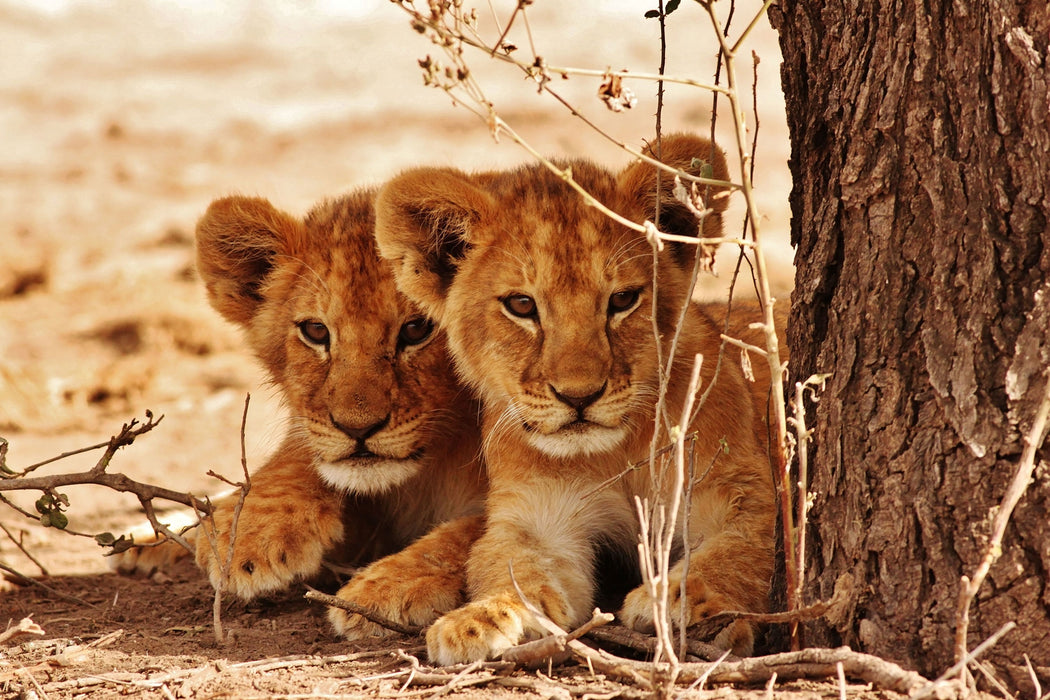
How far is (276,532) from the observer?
3.86 m

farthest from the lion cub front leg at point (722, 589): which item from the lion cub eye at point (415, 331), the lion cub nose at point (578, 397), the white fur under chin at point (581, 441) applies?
the lion cub eye at point (415, 331)

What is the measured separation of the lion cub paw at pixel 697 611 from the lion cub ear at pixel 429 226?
1202mm

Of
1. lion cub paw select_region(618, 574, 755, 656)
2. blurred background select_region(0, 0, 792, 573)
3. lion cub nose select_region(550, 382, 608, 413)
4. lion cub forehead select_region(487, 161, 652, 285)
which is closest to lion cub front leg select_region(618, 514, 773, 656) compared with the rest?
lion cub paw select_region(618, 574, 755, 656)

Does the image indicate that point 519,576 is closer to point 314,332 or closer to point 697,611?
point 697,611

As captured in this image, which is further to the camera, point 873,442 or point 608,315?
point 608,315

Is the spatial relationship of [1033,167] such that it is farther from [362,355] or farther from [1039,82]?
[362,355]

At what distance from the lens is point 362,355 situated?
12.5 ft

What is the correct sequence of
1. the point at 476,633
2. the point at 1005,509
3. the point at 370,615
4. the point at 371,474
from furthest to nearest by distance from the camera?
the point at 371,474
the point at 370,615
the point at 476,633
the point at 1005,509

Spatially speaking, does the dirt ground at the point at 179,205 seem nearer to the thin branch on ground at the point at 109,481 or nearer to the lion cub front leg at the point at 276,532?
the lion cub front leg at the point at 276,532

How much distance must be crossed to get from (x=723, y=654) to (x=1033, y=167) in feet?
4.06

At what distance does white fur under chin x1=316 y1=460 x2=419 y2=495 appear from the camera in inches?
152

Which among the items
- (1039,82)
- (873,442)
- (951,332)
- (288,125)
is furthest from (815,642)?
(288,125)

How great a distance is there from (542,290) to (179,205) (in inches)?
287

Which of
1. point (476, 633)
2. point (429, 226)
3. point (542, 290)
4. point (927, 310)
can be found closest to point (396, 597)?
point (476, 633)
